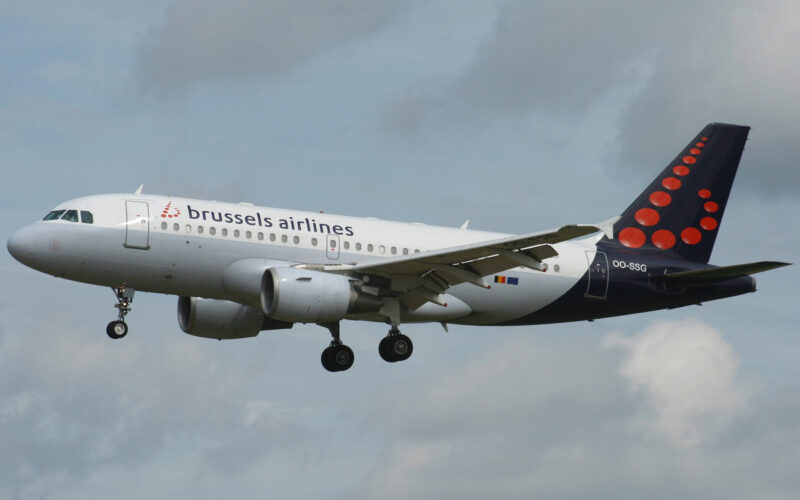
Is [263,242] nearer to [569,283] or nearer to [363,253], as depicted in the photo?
[363,253]

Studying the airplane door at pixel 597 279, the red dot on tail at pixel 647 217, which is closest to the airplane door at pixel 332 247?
the airplane door at pixel 597 279

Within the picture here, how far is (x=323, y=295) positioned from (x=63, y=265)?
7297mm

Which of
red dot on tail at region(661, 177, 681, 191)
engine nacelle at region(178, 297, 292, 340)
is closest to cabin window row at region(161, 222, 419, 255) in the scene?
engine nacelle at region(178, 297, 292, 340)

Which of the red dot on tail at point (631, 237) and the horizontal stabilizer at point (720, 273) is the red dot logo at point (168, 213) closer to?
the red dot on tail at point (631, 237)

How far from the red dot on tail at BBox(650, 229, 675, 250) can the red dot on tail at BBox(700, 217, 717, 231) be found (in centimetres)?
143

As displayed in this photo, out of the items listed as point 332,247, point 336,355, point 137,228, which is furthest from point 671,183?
point 137,228

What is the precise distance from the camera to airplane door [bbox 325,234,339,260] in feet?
127

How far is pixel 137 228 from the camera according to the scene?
36.7m

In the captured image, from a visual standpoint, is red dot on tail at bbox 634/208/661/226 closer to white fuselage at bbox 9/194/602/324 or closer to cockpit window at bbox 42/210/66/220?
white fuselage at bbox 9/194/602/324

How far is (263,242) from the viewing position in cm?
3788

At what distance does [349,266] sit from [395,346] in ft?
10.2

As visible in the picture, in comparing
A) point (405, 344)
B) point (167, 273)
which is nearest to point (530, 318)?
point (405, 344)

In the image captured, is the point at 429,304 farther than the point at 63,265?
Yes

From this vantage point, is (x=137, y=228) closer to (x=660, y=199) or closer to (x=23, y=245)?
(x=23, y=245)
